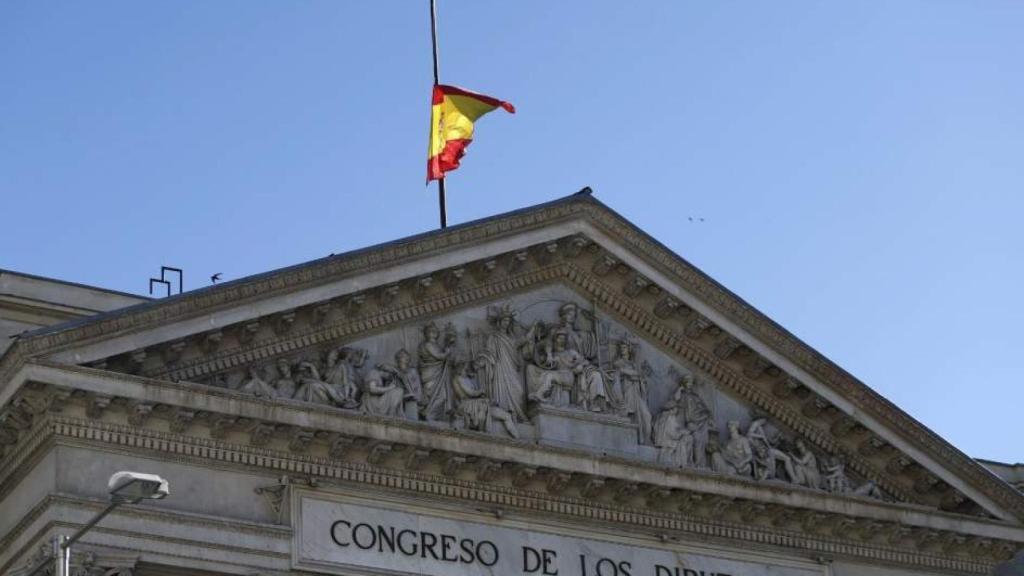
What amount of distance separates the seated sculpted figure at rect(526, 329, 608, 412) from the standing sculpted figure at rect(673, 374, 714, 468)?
5.44 feet

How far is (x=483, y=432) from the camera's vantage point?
33.2m

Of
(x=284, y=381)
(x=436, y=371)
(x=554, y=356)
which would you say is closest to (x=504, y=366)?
(x=554, y=356)

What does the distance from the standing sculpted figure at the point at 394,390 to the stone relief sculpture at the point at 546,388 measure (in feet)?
0.05

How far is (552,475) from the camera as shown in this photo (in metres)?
33.5

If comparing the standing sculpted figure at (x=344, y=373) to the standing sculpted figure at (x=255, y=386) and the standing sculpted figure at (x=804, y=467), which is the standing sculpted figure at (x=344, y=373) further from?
the standing sculpted figure at (x=804, y=467)

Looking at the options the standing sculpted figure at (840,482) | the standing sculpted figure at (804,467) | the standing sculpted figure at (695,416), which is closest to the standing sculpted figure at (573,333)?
the standing sculpted figure at (695,416)

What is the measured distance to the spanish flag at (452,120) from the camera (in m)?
40.0

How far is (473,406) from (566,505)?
2093 millimetres

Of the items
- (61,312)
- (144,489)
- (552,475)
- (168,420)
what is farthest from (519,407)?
(144,489)

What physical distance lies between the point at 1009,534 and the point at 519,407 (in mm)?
9826

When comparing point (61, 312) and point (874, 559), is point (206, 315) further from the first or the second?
point (874, 559)

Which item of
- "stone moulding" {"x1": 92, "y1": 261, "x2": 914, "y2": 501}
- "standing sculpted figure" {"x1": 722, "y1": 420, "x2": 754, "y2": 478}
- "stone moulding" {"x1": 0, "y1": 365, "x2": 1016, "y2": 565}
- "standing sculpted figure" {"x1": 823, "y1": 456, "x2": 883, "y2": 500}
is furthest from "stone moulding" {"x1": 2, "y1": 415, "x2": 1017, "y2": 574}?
"stone moulding" {"x1": 92, "y1": 261, "x2": 914, "y2": 501}

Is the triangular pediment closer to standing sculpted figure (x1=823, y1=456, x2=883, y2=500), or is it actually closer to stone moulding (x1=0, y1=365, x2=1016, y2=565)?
standing sculpted figure (x1=823, y1=456, x2=883, y2=500)

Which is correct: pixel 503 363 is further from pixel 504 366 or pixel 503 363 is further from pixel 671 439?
pixel 671 439
